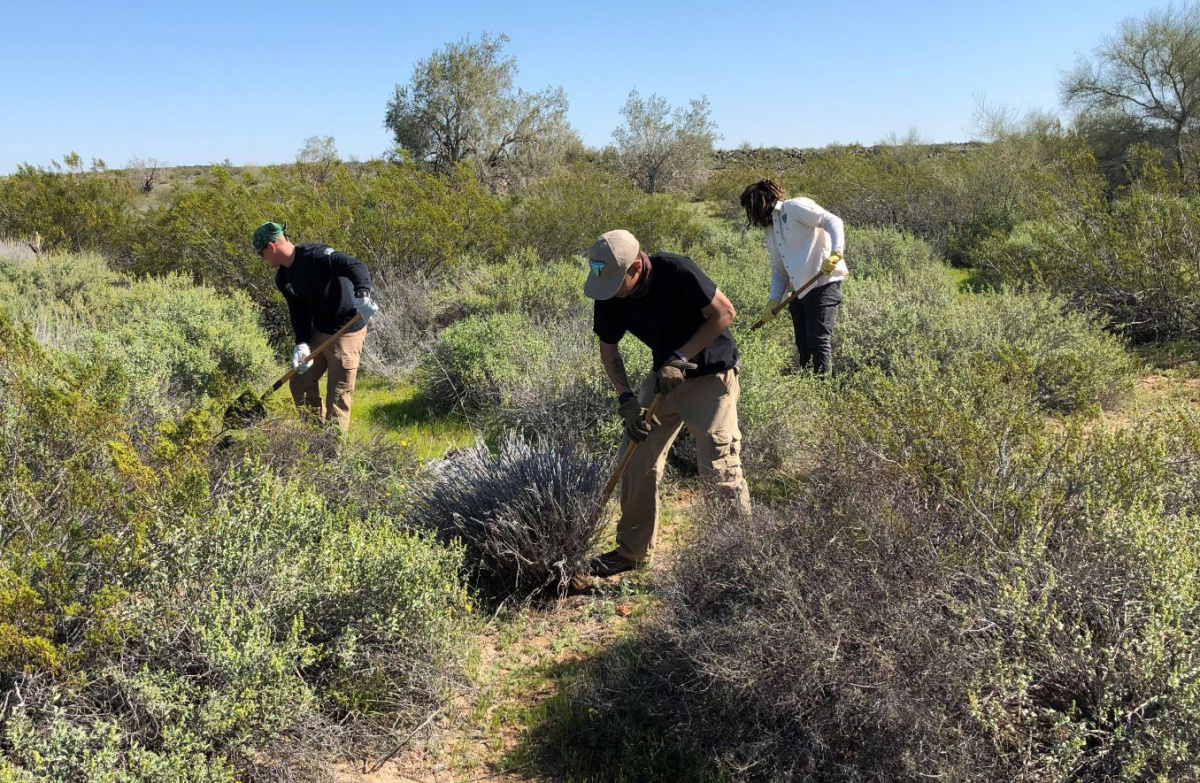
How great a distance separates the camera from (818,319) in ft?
18.0

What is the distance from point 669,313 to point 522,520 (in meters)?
1.30

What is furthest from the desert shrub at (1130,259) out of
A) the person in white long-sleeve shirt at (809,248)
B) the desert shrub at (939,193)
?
the desert shrub at (939,193)

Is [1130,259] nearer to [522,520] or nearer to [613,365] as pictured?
[613,365]

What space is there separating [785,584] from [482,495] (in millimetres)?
1848

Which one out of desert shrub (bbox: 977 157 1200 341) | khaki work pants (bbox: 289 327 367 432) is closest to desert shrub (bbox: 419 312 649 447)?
khaki work pants (bbox: 289 327 367 432)

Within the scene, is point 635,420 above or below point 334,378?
below

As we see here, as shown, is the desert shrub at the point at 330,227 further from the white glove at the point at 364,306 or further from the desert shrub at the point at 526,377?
the white glove at the point at 364,306

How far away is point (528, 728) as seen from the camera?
2859 mm

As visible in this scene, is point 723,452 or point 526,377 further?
point 526,377

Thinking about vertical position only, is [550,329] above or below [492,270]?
below

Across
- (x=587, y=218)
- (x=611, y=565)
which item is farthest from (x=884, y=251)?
(x=611, y=565)

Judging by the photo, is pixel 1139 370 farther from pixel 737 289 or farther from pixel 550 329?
pixel 550 329

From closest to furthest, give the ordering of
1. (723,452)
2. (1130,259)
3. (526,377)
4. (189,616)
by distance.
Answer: (189,616)
(723,452)
(526,377)
(1130,259)

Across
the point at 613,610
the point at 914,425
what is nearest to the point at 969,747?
the point at 914,425
